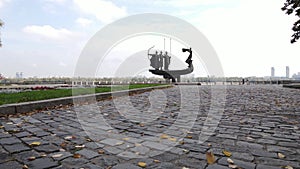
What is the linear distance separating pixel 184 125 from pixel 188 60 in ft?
105

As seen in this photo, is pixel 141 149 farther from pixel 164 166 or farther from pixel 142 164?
pixel 164 166

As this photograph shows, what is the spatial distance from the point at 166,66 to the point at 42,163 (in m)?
34.4

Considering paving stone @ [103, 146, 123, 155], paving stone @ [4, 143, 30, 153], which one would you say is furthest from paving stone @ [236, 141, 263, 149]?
paving stone @ [4, 143, 30, 153]

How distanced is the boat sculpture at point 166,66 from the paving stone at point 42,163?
32455 millimetres

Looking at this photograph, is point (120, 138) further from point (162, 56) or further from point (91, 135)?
point (162, 56)

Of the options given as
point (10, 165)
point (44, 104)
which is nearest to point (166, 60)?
point (44, 104)

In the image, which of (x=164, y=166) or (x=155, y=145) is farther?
(x=155, y=145)

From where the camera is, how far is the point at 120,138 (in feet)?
12.3

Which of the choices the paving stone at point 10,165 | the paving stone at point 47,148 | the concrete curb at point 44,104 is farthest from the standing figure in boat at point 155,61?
the paving stone at point 10,165

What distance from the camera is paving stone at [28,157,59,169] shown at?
253 cm

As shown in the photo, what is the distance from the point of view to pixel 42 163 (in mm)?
2607

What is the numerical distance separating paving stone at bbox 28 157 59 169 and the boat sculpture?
32.5 metres

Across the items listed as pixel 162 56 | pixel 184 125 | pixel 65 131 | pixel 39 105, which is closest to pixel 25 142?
pixel 65 131

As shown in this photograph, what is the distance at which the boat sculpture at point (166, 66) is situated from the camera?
3484 centimetres
